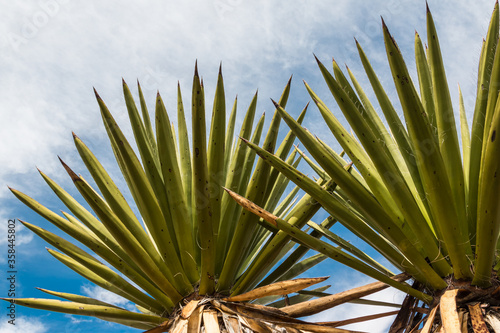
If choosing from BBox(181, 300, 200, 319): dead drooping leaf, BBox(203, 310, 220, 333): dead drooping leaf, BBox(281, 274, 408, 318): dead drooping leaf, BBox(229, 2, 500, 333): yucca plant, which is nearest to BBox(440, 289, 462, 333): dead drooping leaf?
BBox(229, 2, 500, 333): yucca plant

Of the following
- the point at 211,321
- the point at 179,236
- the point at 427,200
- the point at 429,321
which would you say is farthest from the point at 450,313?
the point at 179,236

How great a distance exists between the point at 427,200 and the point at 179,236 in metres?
1.08

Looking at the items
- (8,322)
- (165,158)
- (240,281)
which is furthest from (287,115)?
(8,322)

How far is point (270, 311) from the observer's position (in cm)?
185

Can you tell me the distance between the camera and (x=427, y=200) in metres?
1.72

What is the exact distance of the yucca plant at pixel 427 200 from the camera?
148 centimetres

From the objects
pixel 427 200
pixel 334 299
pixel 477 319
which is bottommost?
pixel 477 319

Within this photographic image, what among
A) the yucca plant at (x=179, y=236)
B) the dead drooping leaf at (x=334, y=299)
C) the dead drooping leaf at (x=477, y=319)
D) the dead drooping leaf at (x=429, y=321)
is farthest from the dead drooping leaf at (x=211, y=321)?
the dead drooping leaf at (x=477, y=319)

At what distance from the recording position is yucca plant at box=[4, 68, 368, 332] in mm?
1784

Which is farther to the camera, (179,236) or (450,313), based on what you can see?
(179,236)

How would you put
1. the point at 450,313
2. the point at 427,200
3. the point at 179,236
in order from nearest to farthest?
1. the point at 450,313
2. the point at 427,200
3. the point at 179,236

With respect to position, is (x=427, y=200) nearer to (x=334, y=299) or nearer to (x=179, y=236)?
(x=334, y=299)

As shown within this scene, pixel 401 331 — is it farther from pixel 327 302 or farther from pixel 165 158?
pixel 165 158

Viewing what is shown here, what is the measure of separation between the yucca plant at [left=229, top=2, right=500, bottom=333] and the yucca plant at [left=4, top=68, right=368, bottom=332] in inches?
7.3
